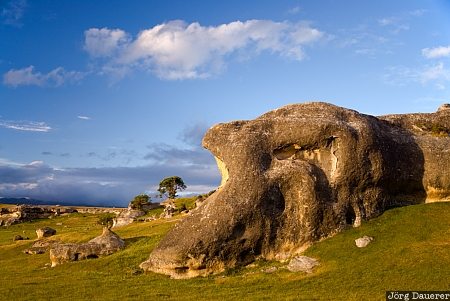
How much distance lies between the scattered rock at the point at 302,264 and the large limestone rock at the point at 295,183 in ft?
6.44

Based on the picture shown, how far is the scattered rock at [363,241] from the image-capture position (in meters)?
35.8

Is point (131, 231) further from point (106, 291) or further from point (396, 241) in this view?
point (396, 241)

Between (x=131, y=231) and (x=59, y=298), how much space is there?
3978 centimetres

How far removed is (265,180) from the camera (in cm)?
3856

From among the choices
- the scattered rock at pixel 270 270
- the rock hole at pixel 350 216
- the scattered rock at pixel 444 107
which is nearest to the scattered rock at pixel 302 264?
the scattered rock at pixel 270 270

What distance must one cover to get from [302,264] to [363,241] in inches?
199

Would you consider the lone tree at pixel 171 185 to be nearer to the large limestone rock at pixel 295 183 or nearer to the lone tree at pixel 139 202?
the lone tree at pixel 139 202

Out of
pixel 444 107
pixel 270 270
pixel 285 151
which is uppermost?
pixel 444 107

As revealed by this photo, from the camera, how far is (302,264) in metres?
35.0

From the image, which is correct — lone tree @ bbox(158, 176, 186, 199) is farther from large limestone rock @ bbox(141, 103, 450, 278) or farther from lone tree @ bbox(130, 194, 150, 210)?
large limestone rock @ bbox(141, 103, 450, 278)

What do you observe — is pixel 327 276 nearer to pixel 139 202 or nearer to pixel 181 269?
pixel 181 269

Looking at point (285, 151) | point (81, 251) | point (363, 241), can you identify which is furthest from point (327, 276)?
point (81, 251)

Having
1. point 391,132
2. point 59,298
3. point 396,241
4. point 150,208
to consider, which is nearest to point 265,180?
point 396,241

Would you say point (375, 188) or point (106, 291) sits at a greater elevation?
point (375, 188)
